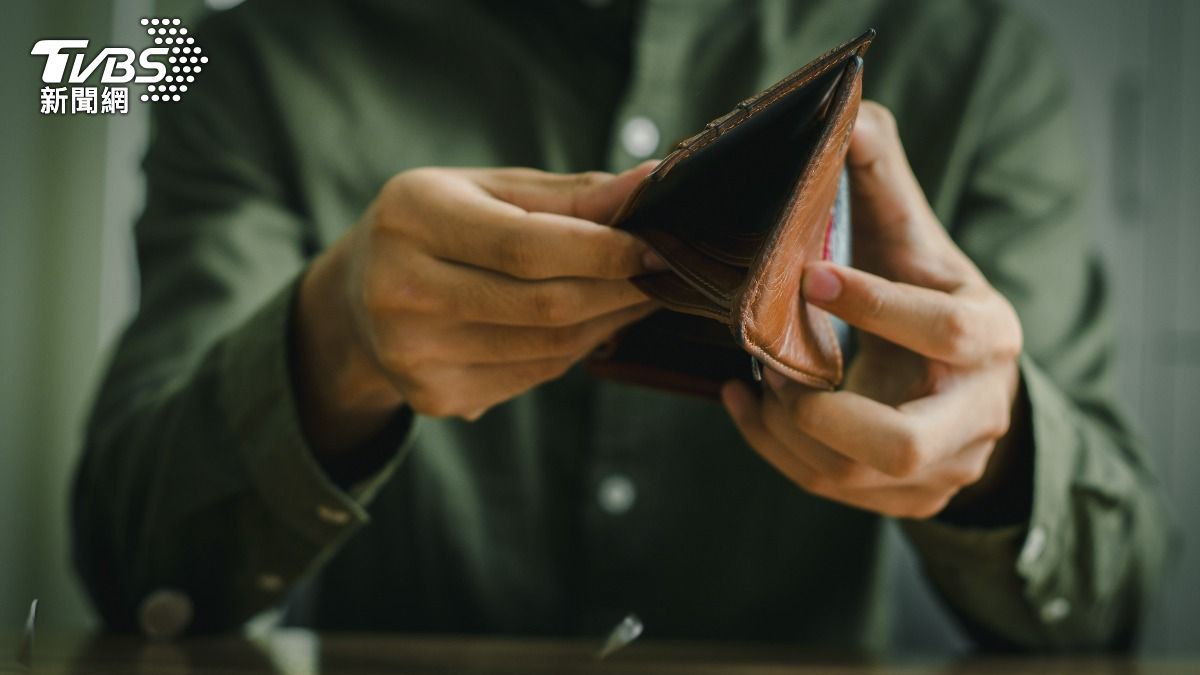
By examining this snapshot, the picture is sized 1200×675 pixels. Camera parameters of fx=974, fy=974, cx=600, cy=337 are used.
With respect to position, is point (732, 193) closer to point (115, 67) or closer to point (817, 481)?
point (817, 481)

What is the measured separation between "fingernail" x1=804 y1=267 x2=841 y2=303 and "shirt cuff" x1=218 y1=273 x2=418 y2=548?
0.15 metres

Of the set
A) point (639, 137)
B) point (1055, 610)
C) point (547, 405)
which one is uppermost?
point (639, 137)

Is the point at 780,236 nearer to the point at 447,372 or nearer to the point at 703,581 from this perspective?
the point at 447,372

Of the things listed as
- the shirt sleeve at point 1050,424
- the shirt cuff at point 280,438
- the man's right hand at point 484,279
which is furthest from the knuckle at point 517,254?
the shirt sleeve at point 1050,424

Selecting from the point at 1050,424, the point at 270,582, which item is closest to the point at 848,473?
the point at 1050,424

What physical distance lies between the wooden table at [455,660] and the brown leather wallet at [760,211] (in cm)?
14

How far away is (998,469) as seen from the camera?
368mm

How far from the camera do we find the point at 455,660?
0.34 m

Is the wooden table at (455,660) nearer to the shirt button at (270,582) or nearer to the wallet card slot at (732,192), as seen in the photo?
the shirt button at (270,582)

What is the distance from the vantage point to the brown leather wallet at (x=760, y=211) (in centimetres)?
22

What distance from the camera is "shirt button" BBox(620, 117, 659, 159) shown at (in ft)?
1.30

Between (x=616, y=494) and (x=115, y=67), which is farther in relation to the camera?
(x=616, y=494)

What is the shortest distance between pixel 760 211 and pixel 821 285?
3cm

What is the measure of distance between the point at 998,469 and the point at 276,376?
268 mm
